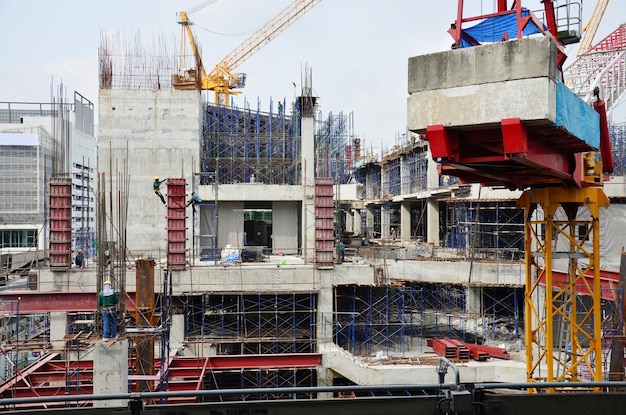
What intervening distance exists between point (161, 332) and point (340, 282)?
8.93 meters

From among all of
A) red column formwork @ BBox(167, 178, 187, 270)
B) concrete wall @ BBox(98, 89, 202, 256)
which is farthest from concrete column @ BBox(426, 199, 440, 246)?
red column formwork @ BBox(167, 178, 187, 270)

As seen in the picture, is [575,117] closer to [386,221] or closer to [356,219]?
[386,221]

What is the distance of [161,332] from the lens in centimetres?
1530

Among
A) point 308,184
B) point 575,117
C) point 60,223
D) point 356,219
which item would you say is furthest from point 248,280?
point 356,219

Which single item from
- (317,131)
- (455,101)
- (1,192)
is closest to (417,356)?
(455,101)

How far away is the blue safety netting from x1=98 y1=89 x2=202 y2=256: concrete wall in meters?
21.9

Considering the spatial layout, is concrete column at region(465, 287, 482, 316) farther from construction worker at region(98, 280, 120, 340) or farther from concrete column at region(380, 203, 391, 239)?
concrete column at region(380, 203, 391, 239)

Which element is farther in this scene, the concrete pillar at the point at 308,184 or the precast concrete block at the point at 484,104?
the concrete pillar at the point at 308,184

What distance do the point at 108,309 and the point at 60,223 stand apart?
9776mm

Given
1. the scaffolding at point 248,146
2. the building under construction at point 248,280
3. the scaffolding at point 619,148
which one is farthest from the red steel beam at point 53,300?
the scaffolding at point 619,148

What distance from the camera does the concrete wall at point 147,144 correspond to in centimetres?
2923

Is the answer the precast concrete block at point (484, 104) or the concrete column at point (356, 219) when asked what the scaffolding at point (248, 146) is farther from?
the concrete column at point (356, 219)

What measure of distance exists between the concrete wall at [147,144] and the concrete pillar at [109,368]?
1560cm

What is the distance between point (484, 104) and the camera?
25.0ft
